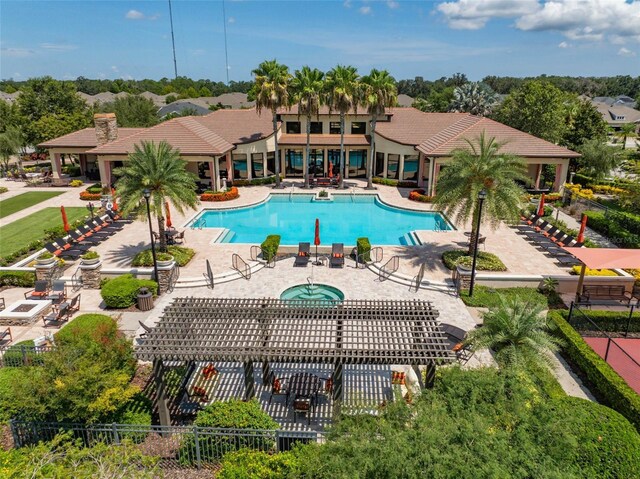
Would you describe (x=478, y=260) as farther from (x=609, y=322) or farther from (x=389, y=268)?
(x=609, y=322)

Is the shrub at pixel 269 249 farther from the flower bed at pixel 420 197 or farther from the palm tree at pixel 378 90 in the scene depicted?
the palm tree at pixel 378 90

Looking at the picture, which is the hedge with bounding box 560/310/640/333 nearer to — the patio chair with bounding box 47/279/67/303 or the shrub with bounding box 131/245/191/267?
the shrub with bounding box 131/245/191/267

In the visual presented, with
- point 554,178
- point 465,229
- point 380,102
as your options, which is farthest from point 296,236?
point 554,178

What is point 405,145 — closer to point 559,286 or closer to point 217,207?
point 217,207

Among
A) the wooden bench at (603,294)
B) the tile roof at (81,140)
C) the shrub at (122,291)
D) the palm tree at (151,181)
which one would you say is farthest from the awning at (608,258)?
the tile roof at (81,140)

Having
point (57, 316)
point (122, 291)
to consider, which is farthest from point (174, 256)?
Answer: point (57, 316)
